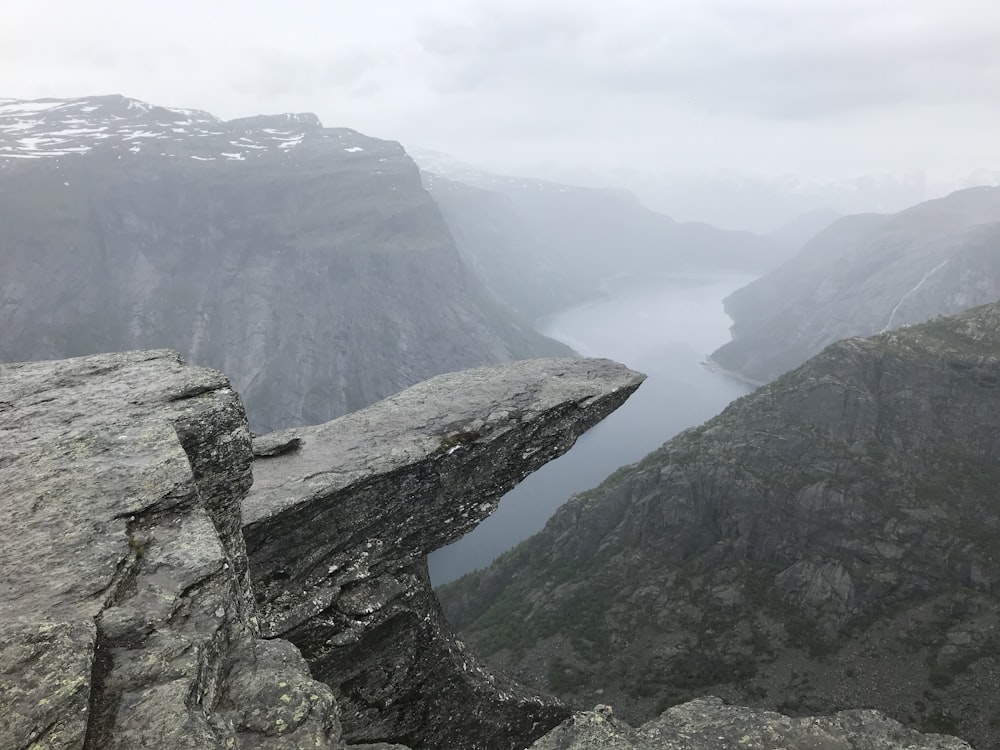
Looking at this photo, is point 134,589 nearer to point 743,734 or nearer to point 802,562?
point 743,734

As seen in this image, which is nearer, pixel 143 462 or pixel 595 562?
pixel 143 462

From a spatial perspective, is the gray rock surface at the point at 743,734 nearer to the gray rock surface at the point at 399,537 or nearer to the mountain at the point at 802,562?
the gray rock surface at the point at 399,537

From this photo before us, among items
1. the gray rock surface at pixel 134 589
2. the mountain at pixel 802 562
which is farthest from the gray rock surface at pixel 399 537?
the mountain at pixel 802 562

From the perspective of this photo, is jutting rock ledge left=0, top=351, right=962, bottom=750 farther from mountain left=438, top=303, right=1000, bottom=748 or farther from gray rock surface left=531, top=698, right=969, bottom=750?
mountain left=438, top=303, right=1000, bottom=748

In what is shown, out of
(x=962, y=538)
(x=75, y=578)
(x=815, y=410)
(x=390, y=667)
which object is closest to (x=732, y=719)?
(x=390, y=667)

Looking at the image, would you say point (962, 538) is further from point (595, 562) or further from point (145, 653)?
point (145, 653)
